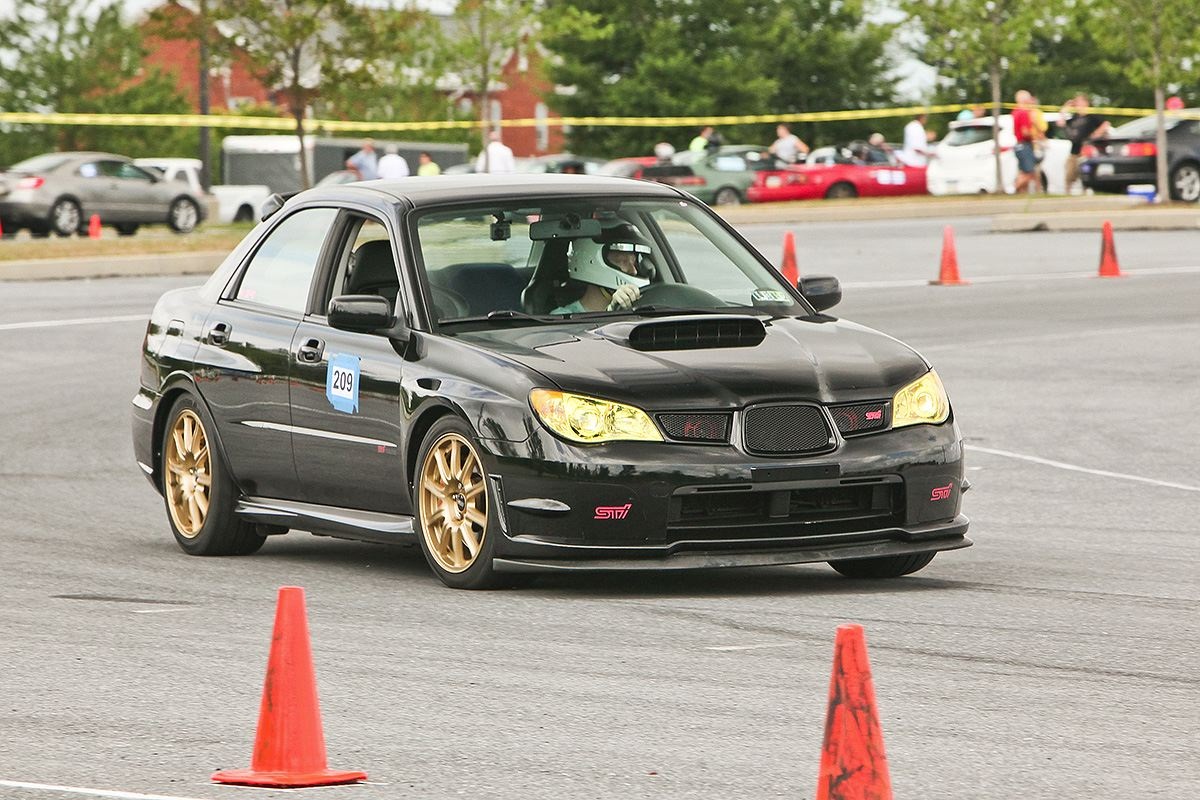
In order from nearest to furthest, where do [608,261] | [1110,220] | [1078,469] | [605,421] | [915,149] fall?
1. [605,421]
2. [608,261]
3. [1078,469]
4. [1110,220]
5. [915,149]

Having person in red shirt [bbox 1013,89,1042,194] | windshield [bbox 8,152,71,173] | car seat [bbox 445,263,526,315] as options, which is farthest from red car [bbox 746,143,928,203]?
car seat [bbox 445,263,526,315]

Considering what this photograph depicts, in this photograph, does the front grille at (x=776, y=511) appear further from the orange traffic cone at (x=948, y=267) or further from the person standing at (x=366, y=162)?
the person standing at (x=366, y=162)

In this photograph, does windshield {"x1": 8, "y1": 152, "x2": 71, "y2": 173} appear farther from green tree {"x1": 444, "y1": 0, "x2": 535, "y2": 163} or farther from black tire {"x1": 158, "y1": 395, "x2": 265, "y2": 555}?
black tire {"x1": 158, "y1": 395, "x2": 265, "y2": 555}

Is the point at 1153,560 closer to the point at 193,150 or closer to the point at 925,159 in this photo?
the point at 925,159

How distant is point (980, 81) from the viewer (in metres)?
69.0

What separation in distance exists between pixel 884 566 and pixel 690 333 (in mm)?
1200

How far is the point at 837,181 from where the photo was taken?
47.8m

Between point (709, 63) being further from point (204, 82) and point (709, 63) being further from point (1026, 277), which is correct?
point (1026, 277)

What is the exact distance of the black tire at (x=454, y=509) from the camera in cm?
838

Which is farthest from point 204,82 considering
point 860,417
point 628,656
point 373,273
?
point 628,656

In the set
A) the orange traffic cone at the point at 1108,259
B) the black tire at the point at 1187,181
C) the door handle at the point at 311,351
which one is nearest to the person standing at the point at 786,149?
the black tire at the point at 1187,181

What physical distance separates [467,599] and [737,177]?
40.6 metres

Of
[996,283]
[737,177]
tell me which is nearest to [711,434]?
[996,283]

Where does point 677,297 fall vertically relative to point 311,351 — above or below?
above
